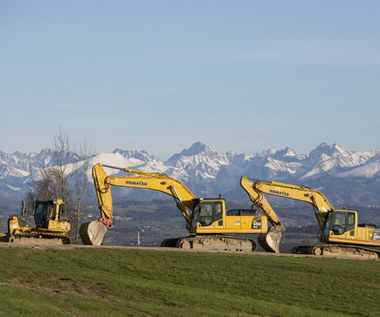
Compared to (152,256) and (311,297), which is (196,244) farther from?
(311,297)

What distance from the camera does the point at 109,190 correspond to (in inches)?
2248

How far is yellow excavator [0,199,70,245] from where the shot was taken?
5719cm

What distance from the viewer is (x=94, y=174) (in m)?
56.7

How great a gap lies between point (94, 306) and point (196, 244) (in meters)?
27.5

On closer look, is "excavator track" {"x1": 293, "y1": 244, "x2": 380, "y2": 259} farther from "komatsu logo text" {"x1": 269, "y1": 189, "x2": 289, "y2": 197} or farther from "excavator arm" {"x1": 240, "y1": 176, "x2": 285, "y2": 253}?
"komatsu logo text" {"x1": 269, "y1": 189, "x2": 289, "y2": 197}

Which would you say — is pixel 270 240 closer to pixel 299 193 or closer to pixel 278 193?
pixel 278 193

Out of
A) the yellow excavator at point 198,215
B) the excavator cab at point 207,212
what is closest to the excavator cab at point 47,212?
the yellow excavator at point 198,215

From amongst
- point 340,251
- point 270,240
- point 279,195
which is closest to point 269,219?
point 279,195

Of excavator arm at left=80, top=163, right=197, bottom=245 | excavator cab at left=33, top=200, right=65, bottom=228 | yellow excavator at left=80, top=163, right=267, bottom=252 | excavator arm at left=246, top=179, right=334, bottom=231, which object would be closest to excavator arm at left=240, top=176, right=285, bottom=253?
excavator arm at left=246, top=179, right=334, bottom=231

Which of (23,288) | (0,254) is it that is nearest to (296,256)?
(0,254)

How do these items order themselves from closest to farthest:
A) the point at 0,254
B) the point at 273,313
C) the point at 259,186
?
the point at 273,313 < the point at 0,254 < the point at 259,186

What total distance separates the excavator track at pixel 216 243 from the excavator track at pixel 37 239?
364 inches

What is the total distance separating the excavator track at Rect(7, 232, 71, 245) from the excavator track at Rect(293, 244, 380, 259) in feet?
64.1

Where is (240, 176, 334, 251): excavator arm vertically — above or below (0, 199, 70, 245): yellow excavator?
above
